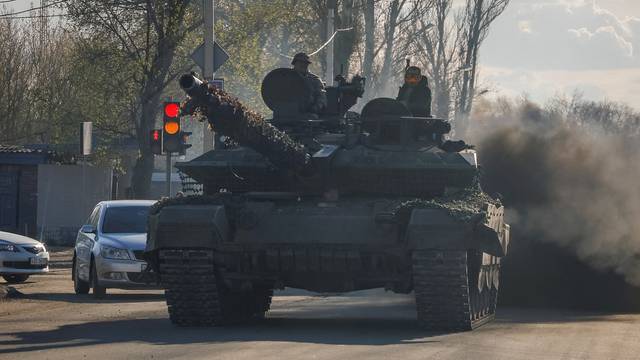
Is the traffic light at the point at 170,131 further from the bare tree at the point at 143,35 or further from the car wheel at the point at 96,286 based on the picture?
the bare tree at the point at 143,35

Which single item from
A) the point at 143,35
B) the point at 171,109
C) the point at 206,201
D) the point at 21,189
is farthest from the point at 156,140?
the point at 21,189

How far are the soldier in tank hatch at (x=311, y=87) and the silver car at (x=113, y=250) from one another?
3.53 meters

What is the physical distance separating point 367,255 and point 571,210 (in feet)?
25.4

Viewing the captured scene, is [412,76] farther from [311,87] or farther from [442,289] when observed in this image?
[442,289]

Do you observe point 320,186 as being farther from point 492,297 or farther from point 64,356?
point 64,356

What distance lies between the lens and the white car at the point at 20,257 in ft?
71.5

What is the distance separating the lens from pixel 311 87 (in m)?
16.6

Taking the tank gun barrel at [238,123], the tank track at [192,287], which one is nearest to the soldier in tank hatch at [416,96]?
the tank gun barrel at [238,123]

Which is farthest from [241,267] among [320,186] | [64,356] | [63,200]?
[63,200]

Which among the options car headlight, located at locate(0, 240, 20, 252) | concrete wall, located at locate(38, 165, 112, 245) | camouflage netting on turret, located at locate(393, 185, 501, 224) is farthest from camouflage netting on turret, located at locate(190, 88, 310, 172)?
concrete wall, located at locate(38, 165, 112, 245)

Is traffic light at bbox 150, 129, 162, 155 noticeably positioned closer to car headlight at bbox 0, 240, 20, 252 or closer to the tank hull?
car headlight at bbox 0, 240, 20, 252

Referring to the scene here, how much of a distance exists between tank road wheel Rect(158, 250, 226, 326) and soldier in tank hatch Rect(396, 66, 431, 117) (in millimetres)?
3580

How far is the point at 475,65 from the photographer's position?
59531 mm

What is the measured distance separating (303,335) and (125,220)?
7.69 meters
